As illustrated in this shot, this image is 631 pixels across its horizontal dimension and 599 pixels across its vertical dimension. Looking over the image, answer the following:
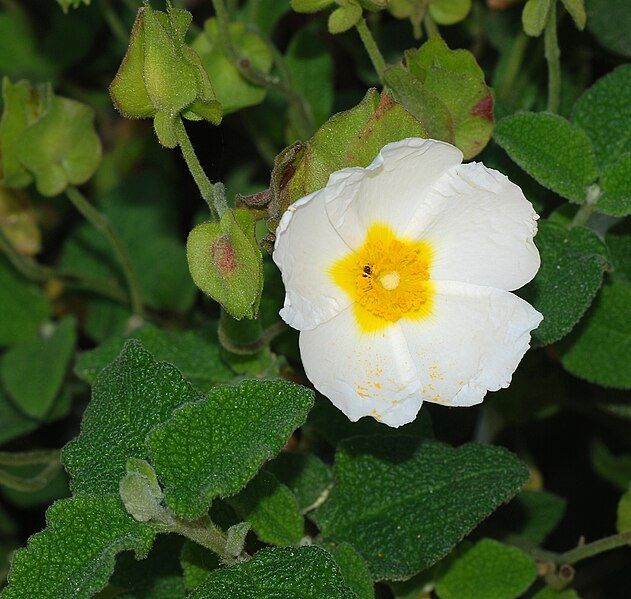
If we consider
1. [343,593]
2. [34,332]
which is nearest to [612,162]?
[343,593]

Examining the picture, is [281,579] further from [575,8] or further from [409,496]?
[575,8]

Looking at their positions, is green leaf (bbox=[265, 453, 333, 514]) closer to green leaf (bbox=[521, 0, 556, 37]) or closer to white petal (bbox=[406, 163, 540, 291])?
white petal (bbox=[406, 163, 540, 291])

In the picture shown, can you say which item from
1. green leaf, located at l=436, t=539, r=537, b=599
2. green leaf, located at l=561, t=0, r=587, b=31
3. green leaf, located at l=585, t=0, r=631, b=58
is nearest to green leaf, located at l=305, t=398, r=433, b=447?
green leaf, located at l=436, t=539, r=537, b=599

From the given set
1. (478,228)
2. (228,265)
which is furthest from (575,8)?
(228,265)

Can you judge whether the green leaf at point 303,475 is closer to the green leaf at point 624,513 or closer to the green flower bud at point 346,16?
the green leaf at point 624,513

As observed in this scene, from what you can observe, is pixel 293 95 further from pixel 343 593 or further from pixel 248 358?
pixel 343 593

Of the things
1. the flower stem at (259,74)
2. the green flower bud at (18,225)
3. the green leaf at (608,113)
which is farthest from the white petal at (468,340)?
the green flower bud at (18,225)
